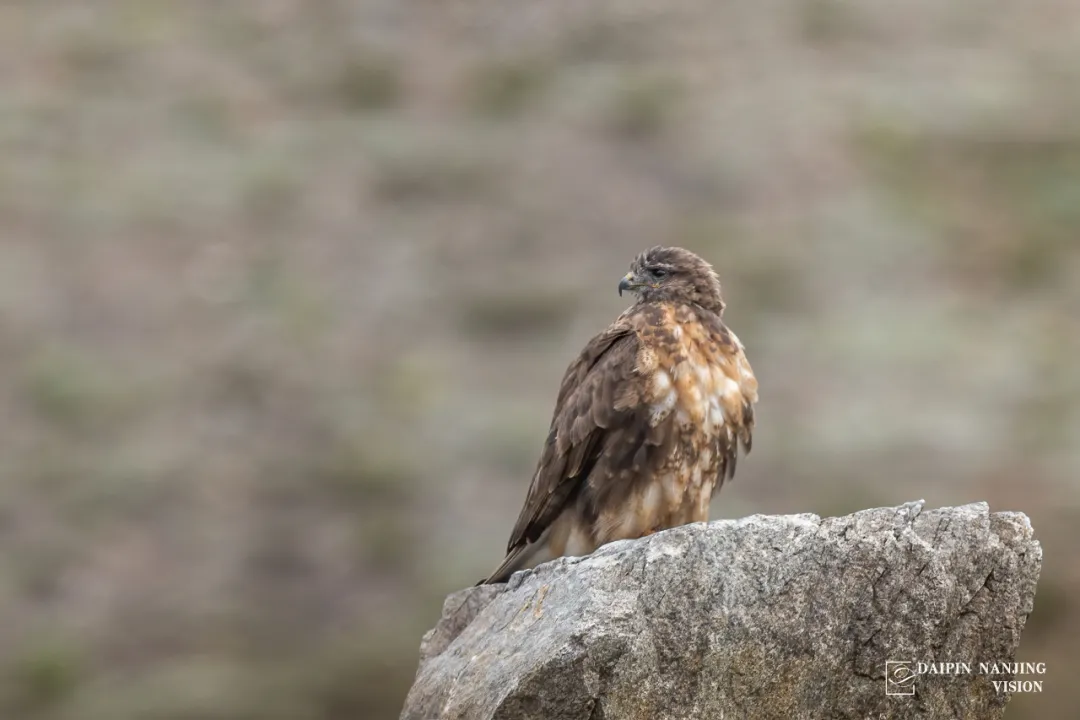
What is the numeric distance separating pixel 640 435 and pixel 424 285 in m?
17.7

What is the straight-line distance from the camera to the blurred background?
18.7 metres

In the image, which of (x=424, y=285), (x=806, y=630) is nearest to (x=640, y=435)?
(x=806, y=630)

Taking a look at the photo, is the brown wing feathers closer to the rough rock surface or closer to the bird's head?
the bird's head

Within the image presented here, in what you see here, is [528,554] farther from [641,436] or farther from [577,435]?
[641,436]

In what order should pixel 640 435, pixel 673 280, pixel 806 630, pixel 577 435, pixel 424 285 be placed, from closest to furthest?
pixel 806 630, pixel 640 435, pixel 577 435, pixel 673 280, pixel 424 285

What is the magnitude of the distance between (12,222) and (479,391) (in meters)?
8.94

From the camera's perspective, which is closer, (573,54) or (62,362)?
(62,362)

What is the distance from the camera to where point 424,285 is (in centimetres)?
2430

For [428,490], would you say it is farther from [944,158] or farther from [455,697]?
[455,697]

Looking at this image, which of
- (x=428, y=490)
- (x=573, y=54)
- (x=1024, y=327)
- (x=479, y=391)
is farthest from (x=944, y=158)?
(x=428, y=490)

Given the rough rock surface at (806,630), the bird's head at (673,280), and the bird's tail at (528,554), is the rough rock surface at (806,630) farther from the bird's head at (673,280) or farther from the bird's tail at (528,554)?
the bird's head at (673,280)

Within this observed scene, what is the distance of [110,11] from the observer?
29.6m

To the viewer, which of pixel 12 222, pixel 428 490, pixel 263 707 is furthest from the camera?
pixel 12 222

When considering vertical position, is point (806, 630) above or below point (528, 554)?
below
